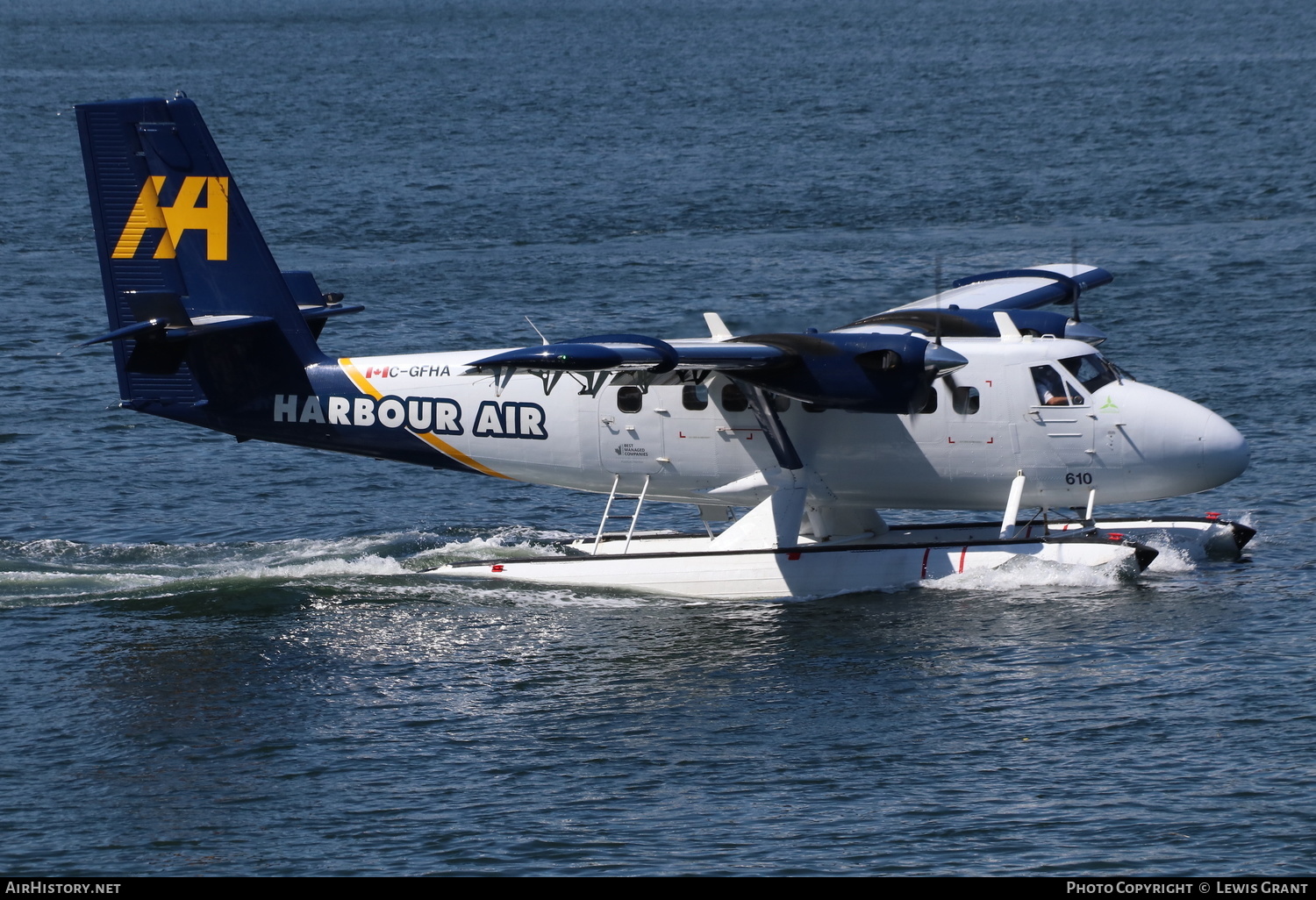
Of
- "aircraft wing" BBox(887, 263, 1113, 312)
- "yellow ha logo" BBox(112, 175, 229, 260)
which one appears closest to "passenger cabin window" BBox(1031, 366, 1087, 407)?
"aircraft wing" BBox(887, 263, 1113, 312)

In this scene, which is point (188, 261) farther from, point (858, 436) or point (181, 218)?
point (858, 436)

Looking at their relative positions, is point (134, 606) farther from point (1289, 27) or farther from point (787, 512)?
point (1289, 27)

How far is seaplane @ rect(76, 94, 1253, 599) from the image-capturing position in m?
25.2

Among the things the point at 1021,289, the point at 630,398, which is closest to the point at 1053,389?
the point at 1021,289

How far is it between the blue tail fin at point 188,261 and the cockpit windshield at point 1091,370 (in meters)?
11.8

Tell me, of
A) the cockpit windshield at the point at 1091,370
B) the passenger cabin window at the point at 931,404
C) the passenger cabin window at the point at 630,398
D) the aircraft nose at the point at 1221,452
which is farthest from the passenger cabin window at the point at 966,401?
the passenger cabin window at the point at 630,398

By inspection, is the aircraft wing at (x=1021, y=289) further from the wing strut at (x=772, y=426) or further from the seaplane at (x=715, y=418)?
the wing strut at (x=772, y=426)

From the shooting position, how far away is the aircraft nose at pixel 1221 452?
25000 millimetres

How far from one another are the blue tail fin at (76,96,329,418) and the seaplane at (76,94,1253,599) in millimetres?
38

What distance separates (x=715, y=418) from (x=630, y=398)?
1373 mm

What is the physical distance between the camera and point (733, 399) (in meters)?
26.0

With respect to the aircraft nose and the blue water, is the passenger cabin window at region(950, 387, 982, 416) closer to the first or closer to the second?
the blue water

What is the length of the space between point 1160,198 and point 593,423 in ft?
130

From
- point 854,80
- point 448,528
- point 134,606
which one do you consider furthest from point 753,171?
point 134,606
